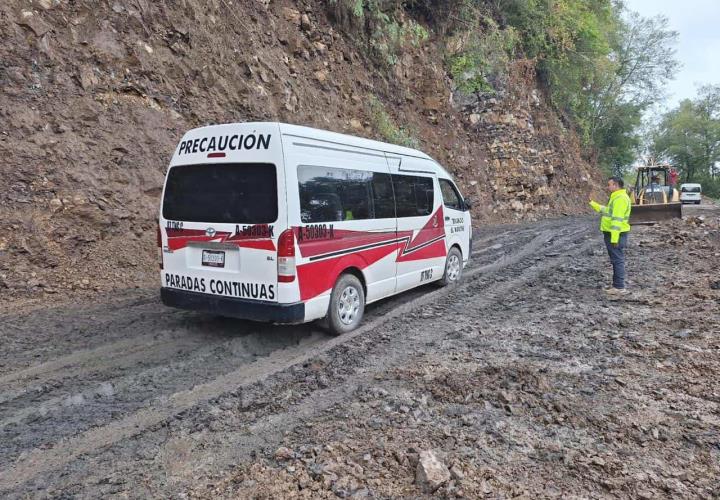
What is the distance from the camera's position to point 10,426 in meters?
3.42

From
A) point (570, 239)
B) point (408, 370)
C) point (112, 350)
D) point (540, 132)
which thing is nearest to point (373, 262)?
point (408, 370)

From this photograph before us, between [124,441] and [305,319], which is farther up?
[305,319]

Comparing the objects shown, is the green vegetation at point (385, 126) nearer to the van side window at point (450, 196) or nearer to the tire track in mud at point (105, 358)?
the van side window at point (450, 196)

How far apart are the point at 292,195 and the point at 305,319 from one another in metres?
1.30

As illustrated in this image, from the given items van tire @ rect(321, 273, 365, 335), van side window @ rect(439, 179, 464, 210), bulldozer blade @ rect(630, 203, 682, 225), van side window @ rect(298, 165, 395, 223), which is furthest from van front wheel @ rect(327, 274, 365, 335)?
bulldozer blade @ rect(630, 203, 682, 225)

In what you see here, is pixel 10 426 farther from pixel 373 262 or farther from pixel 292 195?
pixel 373 262

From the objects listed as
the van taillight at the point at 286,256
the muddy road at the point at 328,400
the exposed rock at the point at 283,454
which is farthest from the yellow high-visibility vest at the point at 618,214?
the exposed rock at the point at 283,454

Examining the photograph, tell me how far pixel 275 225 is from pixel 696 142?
65.4 metres

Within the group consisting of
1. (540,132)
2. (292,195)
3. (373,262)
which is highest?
(540,132)

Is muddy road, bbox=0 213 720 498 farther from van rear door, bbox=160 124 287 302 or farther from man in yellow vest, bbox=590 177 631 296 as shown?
man in yellow vest, bbox=590 177 631 296

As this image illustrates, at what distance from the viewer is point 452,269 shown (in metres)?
8.19

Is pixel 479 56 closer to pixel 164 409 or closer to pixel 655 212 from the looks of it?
pixel 655 212

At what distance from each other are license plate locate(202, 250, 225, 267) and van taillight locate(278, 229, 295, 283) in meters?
0.73

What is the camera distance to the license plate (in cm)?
502
